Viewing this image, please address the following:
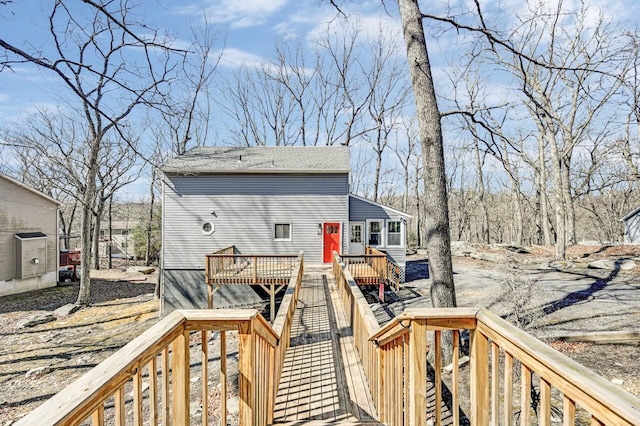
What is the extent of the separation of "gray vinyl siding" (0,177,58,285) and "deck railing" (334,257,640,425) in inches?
762

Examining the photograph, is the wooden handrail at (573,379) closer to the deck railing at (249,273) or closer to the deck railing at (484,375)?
the deck railing at (484,375)

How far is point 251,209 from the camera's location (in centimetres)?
1418

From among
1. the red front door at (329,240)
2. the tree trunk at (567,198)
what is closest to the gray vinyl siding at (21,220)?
the red front door at (329,240)

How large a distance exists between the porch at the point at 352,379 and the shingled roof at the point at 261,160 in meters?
10.00

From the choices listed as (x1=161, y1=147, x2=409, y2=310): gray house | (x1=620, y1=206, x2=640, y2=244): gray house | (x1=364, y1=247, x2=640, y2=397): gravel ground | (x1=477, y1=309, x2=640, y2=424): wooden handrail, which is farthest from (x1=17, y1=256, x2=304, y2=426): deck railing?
(x1=620, y1=206, x2=640, y2=244): gray house

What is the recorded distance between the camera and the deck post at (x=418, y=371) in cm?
206

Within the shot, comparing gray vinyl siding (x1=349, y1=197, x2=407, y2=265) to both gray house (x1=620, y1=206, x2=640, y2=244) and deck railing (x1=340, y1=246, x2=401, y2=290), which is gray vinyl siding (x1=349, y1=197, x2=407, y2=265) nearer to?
deck railing (x1=340, y1=246, x2=401, y2=290)

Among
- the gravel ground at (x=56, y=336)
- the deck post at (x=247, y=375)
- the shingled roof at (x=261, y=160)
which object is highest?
the shingled roof at (x=261, y=160)

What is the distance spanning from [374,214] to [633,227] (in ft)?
67.5

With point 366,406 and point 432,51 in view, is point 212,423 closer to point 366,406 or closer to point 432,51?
point 366,406

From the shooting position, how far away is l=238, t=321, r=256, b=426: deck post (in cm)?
216

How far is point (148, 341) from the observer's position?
4.99 feet

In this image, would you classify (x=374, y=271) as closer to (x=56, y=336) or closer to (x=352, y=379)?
(x=352, y=379)

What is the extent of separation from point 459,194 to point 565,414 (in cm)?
3743
